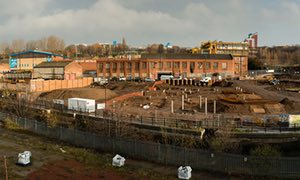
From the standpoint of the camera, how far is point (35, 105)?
40.0 m

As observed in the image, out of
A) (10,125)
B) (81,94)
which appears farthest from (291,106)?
(10,125)

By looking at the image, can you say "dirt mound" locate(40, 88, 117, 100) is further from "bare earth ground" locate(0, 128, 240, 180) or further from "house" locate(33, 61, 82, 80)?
"bare earth ground" locate(0, 128, 240, 180)

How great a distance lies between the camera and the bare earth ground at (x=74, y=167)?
19.5m

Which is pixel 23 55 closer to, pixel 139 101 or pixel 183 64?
pixel 183 64

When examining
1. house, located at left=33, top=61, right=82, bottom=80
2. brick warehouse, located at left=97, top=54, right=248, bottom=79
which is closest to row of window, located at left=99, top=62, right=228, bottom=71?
brick warehouse, located at left=97, top=54, right=248, bottom=79

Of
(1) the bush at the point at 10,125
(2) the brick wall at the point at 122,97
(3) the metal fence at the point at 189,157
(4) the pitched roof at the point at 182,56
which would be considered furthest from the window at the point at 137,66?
(3) the metal fence at the point at 189,157

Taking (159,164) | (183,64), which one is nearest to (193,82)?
(183,64)

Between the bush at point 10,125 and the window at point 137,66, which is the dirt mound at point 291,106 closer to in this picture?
the bush at point 10,125

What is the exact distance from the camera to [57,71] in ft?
228

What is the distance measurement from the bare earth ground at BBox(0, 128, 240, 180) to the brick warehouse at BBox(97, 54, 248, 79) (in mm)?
62102

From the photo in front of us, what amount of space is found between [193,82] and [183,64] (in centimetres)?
2085

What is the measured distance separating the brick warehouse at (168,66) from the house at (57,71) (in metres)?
18.7

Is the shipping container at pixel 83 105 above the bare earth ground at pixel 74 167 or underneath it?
above

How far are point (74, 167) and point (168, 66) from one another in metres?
70.1
